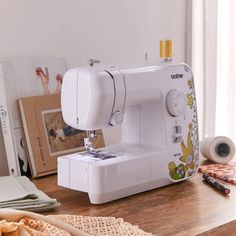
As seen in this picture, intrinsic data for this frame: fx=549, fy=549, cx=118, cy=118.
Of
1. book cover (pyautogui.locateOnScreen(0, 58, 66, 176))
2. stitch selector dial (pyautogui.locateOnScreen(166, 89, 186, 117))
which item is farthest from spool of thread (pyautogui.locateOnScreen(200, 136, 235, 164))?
book cover (pyautogui.locateOnScreen(0, 58, 66, 176))

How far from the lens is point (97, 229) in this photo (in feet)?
3.85

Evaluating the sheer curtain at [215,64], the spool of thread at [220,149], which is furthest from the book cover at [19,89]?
the sheer curtain at [215,64]

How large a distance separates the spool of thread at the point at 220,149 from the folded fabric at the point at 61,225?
1.98 ft

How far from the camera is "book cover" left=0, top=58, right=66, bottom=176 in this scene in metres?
1.58

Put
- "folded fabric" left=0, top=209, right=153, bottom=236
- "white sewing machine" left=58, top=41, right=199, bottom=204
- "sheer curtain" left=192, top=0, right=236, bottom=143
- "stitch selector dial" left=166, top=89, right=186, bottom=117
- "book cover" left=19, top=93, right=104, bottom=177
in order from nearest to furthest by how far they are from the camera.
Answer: "folded fabric" left=0, top=209, right=153, bottom=236
"white sewing machine" left=58, top=41, right=199, bottom=204
"stitch selector dial" left=166, top=89, right=186, bottom=117
"book cover" left=19, top=93, right=104, bottom=177
"sheer curtain" left=192, top=0, right=236, bottom=143

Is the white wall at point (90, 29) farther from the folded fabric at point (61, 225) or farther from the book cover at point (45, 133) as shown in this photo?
the folded fabric at point (61, 225)

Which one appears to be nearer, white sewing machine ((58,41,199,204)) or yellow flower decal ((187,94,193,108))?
white sewing machine ((58,41,199,204))

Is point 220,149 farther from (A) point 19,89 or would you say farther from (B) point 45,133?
(A) point 19,89

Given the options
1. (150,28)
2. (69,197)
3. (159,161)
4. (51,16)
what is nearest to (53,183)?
(69,197)

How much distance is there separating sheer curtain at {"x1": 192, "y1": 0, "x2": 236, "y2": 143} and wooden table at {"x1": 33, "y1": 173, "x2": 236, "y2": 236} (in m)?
0.70

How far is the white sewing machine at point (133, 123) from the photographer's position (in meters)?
1.36

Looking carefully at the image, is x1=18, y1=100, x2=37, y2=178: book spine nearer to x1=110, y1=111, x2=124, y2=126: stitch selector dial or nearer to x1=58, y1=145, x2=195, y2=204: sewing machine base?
x1=58, y1=145, x2=195, y2=204: sewing machine base

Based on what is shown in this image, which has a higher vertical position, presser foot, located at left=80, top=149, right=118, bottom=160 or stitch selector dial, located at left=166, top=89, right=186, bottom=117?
stitch selector dial, located at left=166, top=89, right=186, bottom=117

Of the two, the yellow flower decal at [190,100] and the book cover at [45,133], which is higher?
the yellow flower decal at [190,100]
